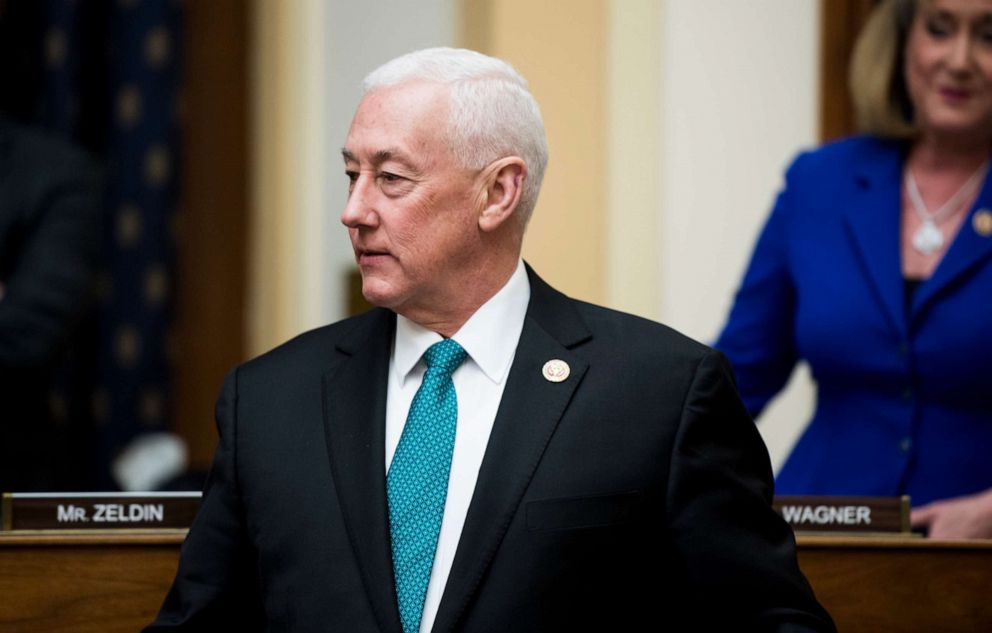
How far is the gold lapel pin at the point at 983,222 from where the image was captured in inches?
122

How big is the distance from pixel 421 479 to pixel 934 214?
1.40 m

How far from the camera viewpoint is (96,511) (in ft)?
8.80

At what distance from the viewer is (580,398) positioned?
7.70 ft

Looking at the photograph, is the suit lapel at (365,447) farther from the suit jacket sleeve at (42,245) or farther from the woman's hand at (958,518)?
the suit jacket sleeve at (42,245)

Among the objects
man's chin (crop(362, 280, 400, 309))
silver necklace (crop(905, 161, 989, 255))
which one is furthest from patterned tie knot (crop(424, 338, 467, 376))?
silver necklace (crop(905, 161, 989, 255))

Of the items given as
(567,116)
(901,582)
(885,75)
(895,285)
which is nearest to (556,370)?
(901,582)

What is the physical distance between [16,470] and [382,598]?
5.61 feet

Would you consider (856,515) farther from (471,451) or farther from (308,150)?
(308,150)

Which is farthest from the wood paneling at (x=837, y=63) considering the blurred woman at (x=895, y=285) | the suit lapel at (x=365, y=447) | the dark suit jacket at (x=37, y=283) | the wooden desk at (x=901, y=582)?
the suit lapel at (x=365, y=447)

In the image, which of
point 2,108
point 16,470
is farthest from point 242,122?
point 16,470

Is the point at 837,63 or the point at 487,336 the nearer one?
the point at 487,336

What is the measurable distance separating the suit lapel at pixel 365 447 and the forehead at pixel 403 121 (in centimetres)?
32

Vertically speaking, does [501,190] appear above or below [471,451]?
above

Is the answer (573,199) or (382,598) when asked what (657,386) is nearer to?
(382,598)
